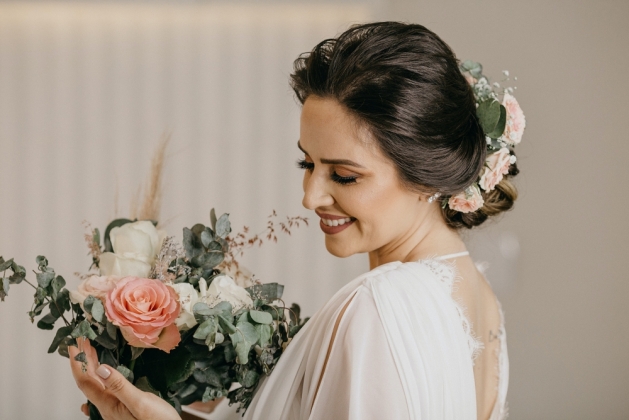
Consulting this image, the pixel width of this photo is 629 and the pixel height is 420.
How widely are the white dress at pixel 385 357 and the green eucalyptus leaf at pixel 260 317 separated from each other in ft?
0.29

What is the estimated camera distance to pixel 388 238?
1300 millimetres

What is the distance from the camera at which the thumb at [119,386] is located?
1110mm

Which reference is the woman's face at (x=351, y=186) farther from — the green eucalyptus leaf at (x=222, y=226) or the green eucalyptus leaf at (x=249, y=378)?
the green eucalyptus leaf at (x=249, y=378)

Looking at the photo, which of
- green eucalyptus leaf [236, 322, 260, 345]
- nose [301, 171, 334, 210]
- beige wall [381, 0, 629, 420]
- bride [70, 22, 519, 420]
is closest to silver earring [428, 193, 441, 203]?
bride [70, 22, 519, 420]

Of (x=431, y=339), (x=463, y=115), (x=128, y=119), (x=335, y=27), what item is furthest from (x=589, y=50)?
(x=128, y=119)

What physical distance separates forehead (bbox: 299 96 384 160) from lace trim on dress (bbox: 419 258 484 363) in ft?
0.89

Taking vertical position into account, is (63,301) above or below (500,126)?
below

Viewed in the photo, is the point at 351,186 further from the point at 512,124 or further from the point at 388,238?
the point at 512,124

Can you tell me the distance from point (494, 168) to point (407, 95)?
36 cm

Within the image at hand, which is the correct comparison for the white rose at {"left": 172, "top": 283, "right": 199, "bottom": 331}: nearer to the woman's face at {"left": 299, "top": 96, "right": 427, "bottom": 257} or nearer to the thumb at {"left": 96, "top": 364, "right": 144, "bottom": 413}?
the thumb at {"left": 96, "top": 364, "right": 144, "bottom": 413}

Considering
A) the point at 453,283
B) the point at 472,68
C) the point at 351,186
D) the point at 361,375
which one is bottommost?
the point at 361,375

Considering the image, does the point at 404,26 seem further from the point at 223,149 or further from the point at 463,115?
the point at 223,149

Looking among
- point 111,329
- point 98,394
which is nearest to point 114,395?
point 98,394

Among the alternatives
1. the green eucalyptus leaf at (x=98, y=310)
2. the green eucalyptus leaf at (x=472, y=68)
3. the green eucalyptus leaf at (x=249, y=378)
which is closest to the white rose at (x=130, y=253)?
the green eucalyptus leaf at (x=98, y=310)
